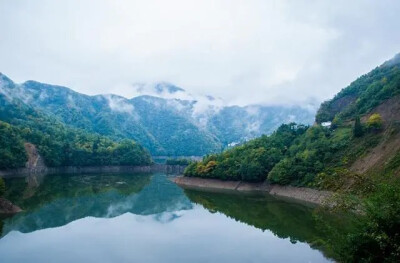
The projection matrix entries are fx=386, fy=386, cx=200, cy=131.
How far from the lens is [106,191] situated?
7412 centimetres

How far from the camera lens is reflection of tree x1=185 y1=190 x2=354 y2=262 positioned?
35.2 meters

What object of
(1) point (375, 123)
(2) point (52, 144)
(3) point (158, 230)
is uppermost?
(2) point (52, 144)

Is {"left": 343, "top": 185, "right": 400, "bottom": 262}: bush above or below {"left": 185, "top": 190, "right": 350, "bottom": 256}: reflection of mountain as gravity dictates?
above

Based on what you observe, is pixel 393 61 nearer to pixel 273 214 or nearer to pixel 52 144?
pixel 273 214

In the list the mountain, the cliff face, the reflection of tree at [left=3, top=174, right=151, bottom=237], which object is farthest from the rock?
the cliff face

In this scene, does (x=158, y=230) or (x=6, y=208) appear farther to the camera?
(x=6, y=208)

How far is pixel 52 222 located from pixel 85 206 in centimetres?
1297

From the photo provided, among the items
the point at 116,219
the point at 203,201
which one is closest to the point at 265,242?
the point at 116,219

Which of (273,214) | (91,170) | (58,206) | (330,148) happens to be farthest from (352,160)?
A: (91,170)

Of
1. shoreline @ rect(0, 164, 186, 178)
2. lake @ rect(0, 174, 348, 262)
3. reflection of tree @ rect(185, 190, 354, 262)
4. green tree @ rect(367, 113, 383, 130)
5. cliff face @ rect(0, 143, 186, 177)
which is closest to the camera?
lake @ rect(0, 174, 348, 262)

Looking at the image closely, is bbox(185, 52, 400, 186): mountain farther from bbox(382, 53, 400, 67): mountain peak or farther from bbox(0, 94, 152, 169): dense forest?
bbox(0, 94, 152, 169): dense forest

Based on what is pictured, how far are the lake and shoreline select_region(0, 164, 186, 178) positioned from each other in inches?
1793

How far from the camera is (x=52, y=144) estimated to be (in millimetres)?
129750

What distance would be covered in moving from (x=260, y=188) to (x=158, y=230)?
37.7 metres
